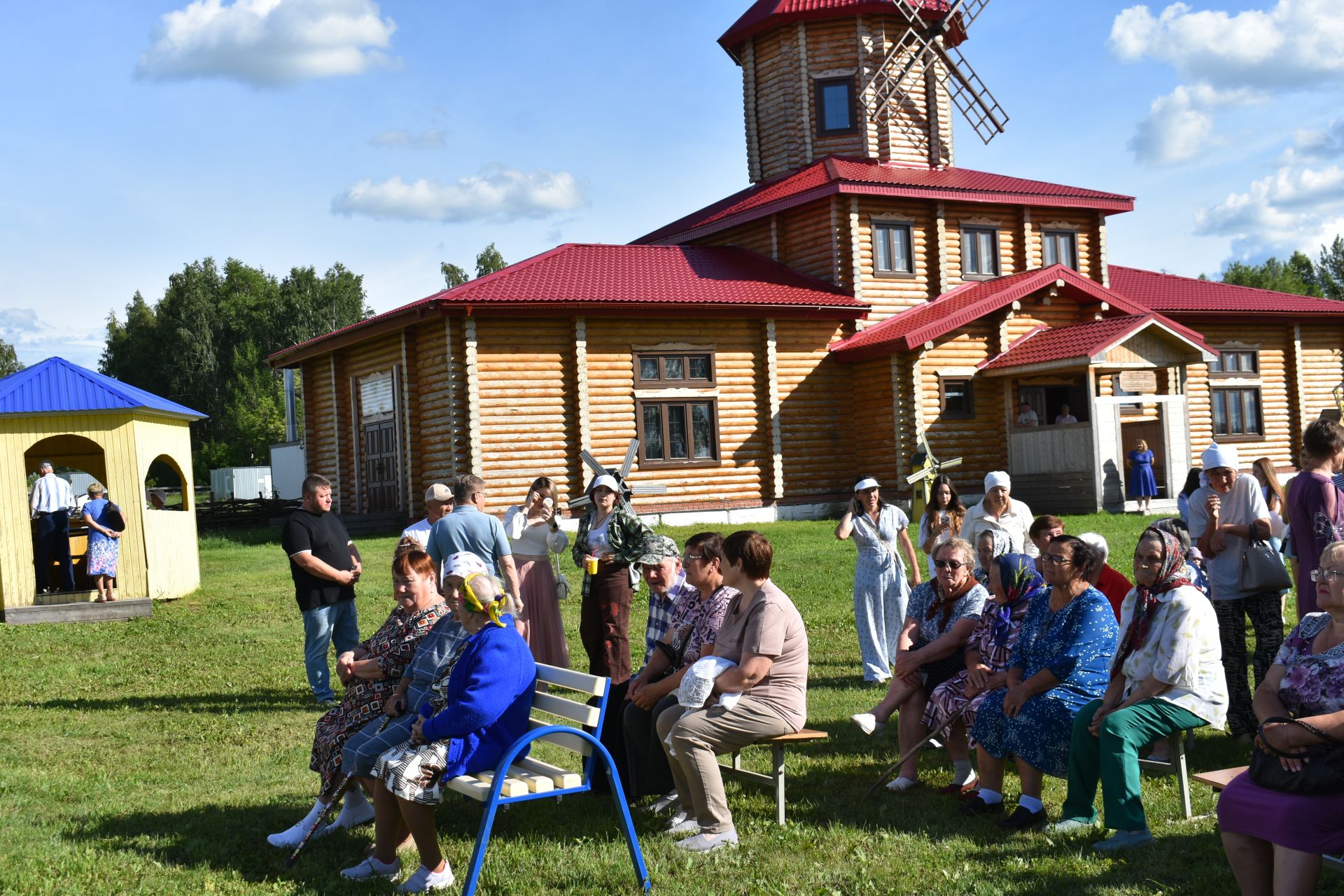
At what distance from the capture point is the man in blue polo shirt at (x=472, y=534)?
9016 mm

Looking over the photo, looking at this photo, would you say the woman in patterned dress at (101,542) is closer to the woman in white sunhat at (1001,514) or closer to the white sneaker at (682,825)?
the woman in white sunhat at (1001,514)

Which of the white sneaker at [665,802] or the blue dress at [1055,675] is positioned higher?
the blue dress at [1055,675]

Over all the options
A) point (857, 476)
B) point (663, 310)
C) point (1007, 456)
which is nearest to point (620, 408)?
point (663, 310)

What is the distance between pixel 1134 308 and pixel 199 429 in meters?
54.3

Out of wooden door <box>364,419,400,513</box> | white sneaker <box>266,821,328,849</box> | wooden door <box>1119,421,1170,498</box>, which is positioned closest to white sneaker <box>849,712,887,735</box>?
white sneaker <box>266,821,328,849</box>

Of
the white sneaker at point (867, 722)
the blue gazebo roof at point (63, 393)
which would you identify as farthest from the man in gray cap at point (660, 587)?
the blue gazebo roof at point (63, 393)

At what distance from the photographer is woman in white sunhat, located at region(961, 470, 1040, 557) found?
923cm

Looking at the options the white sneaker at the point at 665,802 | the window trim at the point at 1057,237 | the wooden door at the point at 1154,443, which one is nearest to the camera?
the white sneaker at the point at 665,802

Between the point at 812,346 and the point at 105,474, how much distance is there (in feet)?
45.2

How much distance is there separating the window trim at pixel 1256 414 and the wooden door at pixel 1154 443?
2.40 metres

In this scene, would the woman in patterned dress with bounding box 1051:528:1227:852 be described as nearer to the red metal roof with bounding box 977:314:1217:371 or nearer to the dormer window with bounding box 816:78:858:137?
the red metal roof with bounding box 977:314:1217:371

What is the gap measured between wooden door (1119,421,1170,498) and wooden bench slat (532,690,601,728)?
20.0 metres

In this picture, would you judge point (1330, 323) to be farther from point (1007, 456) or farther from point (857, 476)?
point (857, 476)

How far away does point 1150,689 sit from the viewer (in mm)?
5957
